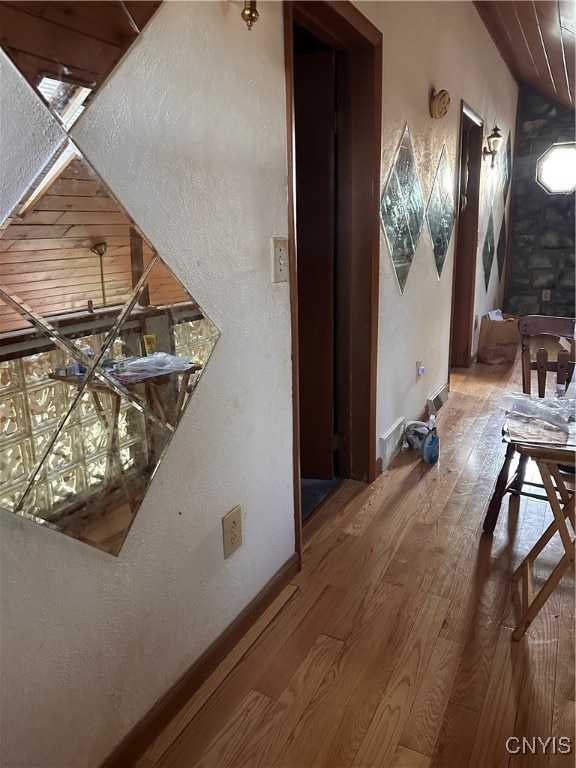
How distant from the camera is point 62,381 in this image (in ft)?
3.21

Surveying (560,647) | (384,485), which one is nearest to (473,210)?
(384,485)

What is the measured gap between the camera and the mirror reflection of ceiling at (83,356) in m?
0.90

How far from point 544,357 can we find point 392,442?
3.21ft

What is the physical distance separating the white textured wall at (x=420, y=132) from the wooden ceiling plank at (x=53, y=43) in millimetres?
1375

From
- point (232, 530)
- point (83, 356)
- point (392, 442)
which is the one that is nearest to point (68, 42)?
point (83, 356)

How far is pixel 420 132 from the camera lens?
2775mm

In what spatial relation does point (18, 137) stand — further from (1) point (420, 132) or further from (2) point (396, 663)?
(1) point (420, 132)

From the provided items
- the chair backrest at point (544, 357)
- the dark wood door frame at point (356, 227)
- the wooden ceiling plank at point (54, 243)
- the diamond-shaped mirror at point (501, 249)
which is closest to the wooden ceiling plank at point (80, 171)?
the wooden ceiling plank at point (54, 243)

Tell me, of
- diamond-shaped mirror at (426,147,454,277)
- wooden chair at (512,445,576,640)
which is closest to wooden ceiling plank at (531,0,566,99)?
diamond-shaped mirror at (426,147,454,277)

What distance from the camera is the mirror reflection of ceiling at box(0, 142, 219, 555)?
903 mm

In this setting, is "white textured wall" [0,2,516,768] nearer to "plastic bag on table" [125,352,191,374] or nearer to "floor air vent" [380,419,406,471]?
"plastic bag on table" [125,352,191,374]

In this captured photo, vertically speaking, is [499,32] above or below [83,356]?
above

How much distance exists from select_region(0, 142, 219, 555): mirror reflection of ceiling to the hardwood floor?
2.11 ft

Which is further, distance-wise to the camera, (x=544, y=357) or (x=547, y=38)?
(x=547, y=38)
